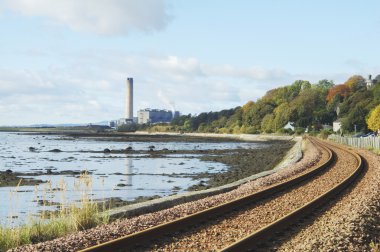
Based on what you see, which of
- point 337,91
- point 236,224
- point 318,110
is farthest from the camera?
point 337,91

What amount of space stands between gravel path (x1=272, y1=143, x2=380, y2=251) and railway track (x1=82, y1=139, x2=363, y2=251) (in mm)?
525

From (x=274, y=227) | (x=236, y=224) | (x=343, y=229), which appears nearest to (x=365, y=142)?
(x=236, y=224)

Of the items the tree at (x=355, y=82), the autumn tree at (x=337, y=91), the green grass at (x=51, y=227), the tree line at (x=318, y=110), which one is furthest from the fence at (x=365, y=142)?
the tree at (x=355, y=82)

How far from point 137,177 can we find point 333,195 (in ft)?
67.4

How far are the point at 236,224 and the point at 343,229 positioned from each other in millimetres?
2489

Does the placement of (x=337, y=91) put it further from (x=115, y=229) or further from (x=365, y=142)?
(x=115, y=229)

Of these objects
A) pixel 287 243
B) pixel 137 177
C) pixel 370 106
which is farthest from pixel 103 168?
pixel 370 106

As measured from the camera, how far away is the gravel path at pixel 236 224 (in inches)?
402

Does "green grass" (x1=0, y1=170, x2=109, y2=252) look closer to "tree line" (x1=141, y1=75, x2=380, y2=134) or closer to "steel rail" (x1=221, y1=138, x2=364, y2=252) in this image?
"steel rail" (x1=221, y1=138, x2=364, y2=252)

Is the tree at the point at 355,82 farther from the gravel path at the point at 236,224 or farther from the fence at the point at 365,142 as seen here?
the gravel path at the point at 236,224

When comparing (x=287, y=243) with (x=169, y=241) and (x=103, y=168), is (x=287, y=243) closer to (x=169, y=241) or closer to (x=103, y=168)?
(x=169, y=241)

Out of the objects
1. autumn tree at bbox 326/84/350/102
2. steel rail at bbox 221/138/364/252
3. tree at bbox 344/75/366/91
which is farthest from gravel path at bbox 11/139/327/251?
autumn tree at bbox 326/84/350/102

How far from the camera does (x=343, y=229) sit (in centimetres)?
1126

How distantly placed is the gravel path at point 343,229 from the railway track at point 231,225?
53 cm
